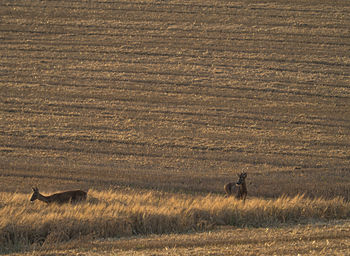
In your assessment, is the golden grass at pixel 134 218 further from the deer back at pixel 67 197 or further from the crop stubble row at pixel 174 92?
the crop stubble row at pixel 174 92

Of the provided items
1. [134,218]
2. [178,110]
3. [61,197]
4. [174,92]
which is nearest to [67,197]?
[61,197]

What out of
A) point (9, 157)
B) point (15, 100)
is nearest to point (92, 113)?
point (15, 100)

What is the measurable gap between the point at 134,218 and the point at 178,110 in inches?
828

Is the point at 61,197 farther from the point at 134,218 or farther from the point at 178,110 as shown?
the point at 178,110

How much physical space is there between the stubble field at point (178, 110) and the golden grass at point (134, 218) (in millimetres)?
40

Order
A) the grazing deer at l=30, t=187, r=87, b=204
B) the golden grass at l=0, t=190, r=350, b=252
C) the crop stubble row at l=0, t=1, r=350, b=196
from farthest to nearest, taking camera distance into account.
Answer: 1. the crop stubble row at l=0, t=1, r=350, b=196
2. the grazing deer at l=30, t=187, r=87, b=204
3. the golden grass at l=0, t=190, r=350, b=252

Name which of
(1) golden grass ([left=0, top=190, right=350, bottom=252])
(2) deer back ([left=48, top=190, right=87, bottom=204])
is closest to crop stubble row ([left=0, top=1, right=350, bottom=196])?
(2) deer back ([left=48, top=190, right=87, bottom=204])

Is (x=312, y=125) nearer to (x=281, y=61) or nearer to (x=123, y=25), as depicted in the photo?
(x=281, y=61)

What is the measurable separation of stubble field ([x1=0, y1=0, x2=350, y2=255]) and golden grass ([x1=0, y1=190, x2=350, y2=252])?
0.04 m

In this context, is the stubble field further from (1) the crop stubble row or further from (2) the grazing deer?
(2) the grazing deer

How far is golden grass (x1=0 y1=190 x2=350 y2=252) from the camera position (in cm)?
942

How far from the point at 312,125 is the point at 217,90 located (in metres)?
7.21

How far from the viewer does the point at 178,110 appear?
3103 cm

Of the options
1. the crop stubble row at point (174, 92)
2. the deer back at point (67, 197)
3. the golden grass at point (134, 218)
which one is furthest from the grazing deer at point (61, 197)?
the crop stubble row at point (174, 92)
